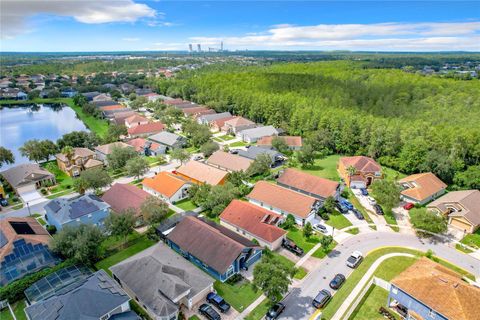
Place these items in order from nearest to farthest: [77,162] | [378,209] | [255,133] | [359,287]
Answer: [359,287] < [378,209] < [77,162] < [255,133]

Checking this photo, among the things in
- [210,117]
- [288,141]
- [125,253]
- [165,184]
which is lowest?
[125,253]

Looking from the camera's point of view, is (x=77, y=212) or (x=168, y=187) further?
(x=168, y=187)

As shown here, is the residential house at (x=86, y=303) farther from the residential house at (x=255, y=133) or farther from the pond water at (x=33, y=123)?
the residential house at (x=255, y=133)

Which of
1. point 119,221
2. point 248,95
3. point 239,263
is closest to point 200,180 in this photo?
point 119,221

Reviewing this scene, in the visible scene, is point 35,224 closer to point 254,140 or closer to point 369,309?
point 369,309

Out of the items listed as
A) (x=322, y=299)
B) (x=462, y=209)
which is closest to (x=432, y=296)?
(x=322, y=299)

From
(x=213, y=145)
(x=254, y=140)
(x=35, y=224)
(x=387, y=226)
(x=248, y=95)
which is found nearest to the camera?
(x=35, y=224)

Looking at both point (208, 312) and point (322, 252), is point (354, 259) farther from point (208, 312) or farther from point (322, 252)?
point (208, 312)
